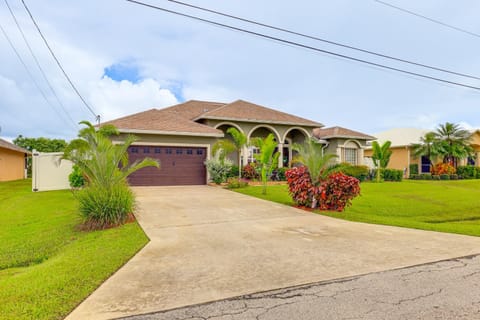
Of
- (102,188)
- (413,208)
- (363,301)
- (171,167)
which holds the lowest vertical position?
(413,208)

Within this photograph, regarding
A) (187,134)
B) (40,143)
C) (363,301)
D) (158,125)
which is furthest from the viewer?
(40,143)

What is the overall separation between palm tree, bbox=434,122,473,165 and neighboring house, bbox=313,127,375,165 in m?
6.58

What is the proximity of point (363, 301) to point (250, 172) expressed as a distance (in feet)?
51.4

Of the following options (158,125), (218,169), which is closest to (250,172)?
(218,169)

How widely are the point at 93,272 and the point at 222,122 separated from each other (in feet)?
52.4

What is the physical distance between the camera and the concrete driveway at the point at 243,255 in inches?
145

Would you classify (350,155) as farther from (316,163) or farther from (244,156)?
(316,163)

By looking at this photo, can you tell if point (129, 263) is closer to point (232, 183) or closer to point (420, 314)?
point (420, 314)

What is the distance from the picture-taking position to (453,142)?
2562 cm

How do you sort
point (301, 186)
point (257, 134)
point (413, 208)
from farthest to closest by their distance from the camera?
point (257, 134) → point (413, 208) → point (301, 186)

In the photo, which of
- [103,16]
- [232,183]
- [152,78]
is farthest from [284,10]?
[152,78]

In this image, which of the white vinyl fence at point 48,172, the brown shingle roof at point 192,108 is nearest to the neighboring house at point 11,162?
the white vinyl fence at point 48,172

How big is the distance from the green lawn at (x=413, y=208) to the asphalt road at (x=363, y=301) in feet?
14.9

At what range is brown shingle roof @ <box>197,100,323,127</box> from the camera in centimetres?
1969
